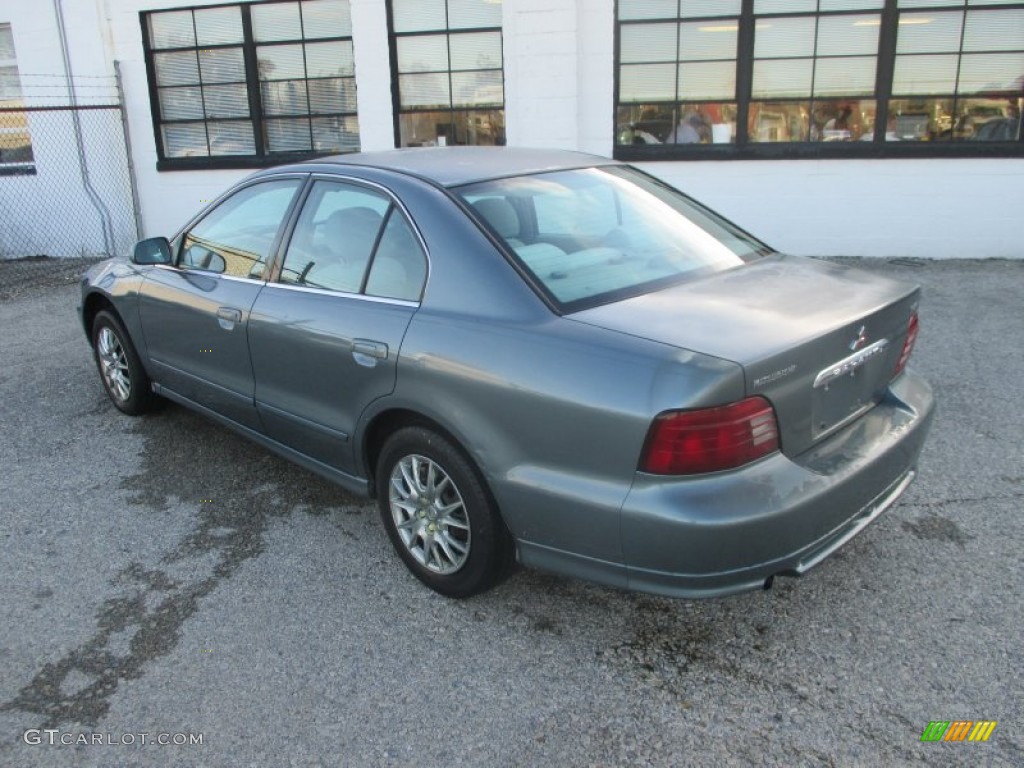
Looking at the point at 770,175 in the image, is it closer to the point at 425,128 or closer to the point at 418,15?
the point at 425,128

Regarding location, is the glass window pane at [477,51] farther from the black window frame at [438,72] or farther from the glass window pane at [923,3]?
the glass window pane at [923,3]

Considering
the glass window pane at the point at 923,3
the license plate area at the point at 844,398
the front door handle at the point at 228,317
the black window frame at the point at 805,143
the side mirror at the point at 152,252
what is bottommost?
the license plate area at the point at 844,398

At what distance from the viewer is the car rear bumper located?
8.16 ft

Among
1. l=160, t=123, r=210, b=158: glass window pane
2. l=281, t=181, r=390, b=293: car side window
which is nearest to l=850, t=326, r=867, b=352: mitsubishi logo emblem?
l=281, t=181, r=390, b=293: car side window

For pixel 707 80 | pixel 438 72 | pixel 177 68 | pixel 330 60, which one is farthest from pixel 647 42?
pixel 177 68

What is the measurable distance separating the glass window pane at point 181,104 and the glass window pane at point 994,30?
879cm

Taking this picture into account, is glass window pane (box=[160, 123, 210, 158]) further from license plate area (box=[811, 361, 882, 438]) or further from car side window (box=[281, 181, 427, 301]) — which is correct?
license plate area (box=[811, 361, 882, 438])

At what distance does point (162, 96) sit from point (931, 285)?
9250 mm

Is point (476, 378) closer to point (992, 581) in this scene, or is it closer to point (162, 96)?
point (992, 581)

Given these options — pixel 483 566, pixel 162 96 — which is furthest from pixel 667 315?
pixel 162 96

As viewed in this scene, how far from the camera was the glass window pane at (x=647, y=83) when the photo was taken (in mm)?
9344

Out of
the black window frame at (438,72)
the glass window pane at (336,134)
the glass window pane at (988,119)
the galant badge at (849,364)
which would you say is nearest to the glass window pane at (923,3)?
the glass window pane at (988,119)

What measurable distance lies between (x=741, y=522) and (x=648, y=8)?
317 inches

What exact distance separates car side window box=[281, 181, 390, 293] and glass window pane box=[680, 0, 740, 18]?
22.1 ft
